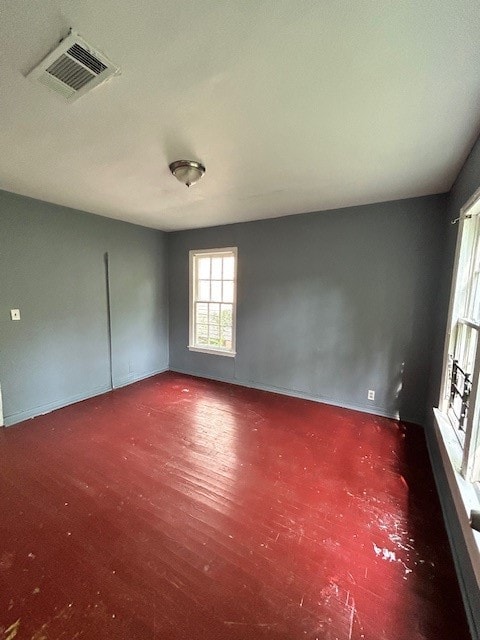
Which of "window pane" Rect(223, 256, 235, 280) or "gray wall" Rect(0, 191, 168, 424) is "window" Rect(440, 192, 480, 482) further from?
"gray wall" Rect(0, 191, 168, 424)

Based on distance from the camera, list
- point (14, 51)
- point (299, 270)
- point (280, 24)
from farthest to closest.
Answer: point (299, 270) < point (14, 51) < point (280, 24)

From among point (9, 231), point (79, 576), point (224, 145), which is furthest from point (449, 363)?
point (9, 231)

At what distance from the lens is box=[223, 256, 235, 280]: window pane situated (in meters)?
4.13

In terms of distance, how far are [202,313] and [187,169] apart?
2.73 metres

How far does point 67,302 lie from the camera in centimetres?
327

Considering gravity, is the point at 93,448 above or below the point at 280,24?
below

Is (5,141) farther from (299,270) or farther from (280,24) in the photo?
(299,270)

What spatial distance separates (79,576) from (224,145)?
2.67m

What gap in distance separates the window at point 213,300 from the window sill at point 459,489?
2814mm

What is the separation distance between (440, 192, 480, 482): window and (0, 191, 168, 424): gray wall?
3999 mm

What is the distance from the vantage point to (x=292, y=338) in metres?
3.63

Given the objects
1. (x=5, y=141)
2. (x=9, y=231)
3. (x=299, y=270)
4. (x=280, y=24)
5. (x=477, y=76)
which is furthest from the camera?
(x=299, y=270)

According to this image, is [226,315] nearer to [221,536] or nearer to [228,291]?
[228,291]

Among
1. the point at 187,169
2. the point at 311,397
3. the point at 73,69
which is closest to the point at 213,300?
the point at 311,397
